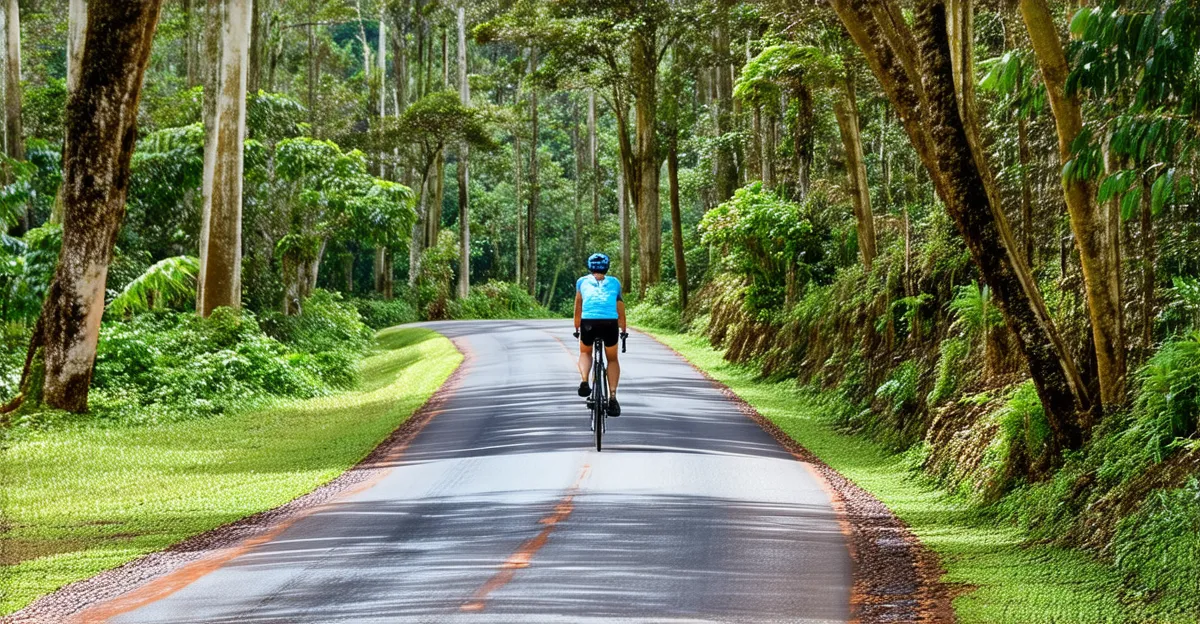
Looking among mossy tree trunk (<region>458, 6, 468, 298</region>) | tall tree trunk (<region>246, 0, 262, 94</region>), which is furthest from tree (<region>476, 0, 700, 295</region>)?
mossy tree trunk (<region>458, 6, 468, 298</region>)

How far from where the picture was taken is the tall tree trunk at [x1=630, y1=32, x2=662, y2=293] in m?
38.5

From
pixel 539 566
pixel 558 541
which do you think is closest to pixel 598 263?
pixel 558 541

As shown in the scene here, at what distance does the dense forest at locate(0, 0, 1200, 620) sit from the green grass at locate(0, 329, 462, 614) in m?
1.40

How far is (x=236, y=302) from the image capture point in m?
25.3

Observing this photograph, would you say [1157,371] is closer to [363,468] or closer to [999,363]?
A: [999,363]

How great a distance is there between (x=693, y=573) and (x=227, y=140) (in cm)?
1826

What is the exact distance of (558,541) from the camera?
979 cm

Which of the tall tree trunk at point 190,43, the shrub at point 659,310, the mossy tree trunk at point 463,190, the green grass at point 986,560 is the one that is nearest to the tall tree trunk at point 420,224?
the mossy tree trunk at point 463,190

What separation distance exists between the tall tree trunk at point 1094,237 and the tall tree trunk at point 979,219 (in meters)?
0.36

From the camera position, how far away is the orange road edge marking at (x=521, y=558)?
778cm

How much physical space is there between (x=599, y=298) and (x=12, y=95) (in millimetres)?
18360

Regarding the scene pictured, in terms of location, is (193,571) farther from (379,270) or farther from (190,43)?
(379,270)

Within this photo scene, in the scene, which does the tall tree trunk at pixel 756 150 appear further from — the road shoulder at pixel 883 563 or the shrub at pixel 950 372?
the road shoulder at pixel 883 563

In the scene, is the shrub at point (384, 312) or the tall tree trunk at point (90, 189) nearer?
the tall tree trunk at point (90, 189)
